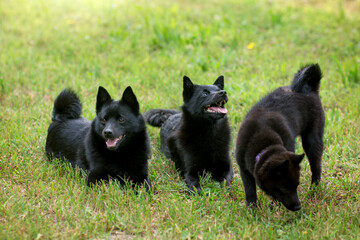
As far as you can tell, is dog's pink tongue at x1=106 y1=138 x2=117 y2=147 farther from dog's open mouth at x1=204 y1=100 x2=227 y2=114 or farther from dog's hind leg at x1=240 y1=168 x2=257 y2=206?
dog's hind leg at x1=240 y1=168 x2=257 y2=206

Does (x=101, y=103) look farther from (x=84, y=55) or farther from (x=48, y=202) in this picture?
(x=84, y=55)

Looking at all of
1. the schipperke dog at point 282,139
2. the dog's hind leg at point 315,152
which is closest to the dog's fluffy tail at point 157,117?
the schipperke dog at point 282,139

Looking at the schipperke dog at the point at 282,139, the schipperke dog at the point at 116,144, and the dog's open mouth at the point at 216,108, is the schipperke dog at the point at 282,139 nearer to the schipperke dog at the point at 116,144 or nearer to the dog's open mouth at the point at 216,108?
the dog's open mouth at the point at 216,108

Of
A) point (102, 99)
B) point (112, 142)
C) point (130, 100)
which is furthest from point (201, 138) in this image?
point (102, 99)

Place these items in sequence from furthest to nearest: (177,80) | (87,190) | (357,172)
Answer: (177,80)
(357,172)
(87,190)

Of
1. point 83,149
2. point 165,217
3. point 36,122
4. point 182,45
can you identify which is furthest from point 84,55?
point 165,217

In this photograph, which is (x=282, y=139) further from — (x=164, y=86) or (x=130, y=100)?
(x=164, y=86)

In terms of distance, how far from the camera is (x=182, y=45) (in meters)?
8.75

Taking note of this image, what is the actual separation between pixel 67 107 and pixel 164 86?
2172 mm

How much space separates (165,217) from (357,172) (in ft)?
7.48

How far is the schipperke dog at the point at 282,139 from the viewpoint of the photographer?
340 cm

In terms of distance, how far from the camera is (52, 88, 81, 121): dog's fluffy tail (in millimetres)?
5309

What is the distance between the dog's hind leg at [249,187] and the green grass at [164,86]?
0.11 metres

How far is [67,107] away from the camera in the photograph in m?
5.37
